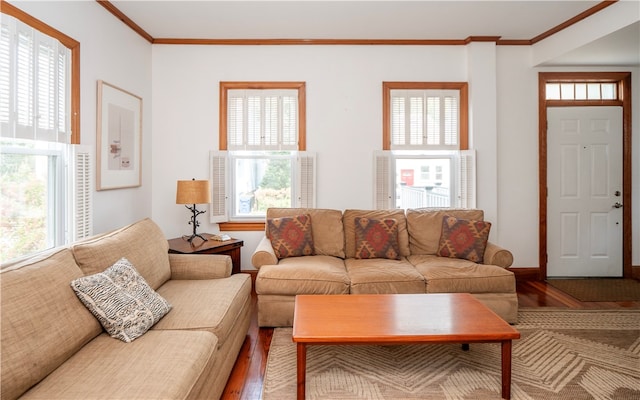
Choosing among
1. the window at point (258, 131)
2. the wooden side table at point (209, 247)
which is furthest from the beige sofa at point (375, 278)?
the window at point (258, 131)

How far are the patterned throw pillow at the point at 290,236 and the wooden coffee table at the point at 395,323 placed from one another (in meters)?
1.03

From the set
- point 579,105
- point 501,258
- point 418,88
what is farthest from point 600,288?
point 418,88

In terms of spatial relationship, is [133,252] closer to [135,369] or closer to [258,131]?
[135,369]

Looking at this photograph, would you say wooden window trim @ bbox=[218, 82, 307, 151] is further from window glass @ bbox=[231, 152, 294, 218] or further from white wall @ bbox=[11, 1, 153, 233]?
white wall @ bbox=[11, 1, 153, 233]

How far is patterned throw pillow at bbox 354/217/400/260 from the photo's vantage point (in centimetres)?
380

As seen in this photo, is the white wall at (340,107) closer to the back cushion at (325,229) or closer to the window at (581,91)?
the window at (581,91)

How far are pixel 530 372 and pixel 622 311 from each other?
71.8 inches

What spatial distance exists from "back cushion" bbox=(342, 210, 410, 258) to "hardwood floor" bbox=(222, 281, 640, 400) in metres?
1.13

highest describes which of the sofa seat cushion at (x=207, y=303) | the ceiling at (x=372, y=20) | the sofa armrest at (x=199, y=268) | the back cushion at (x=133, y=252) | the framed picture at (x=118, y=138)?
the ceiling at (x=372, y=20)

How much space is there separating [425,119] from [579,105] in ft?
6.19

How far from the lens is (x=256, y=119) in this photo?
4453 millimetres

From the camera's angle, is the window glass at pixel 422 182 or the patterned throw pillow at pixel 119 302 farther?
the window glass at pixel 422 182

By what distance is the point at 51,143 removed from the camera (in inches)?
110

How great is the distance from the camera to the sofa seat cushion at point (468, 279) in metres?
3.22
